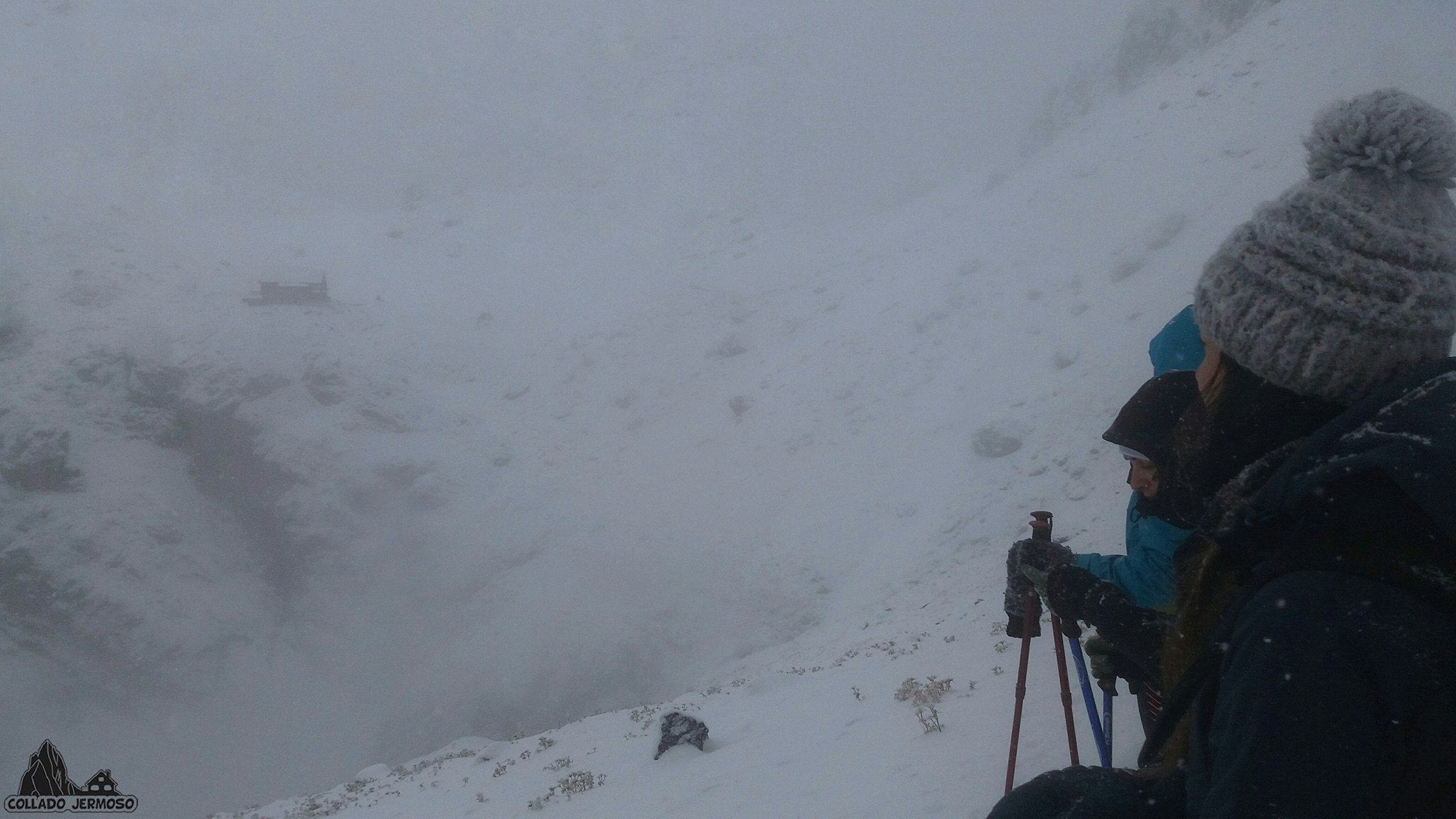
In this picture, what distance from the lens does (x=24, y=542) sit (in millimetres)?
20781

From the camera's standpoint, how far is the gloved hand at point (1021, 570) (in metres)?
2.76

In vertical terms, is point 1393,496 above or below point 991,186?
below

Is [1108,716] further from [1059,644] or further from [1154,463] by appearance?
[1154,463]

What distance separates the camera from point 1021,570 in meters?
2.85

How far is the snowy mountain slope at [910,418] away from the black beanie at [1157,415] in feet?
7.56

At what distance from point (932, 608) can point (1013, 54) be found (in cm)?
3475

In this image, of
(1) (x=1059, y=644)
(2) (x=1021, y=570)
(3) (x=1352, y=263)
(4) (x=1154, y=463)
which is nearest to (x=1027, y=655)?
(1) (x=1059, y=644)

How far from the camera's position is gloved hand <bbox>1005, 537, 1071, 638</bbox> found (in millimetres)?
2764

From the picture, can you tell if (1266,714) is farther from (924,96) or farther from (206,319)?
(924,96)

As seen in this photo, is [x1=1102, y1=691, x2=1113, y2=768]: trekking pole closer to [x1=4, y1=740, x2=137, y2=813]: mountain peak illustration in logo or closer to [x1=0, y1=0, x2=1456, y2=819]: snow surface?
[x1=0, y1=0, x2=1456, y2=819]: snow surface

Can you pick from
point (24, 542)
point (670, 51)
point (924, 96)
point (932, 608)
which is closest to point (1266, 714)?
point (932, 608)

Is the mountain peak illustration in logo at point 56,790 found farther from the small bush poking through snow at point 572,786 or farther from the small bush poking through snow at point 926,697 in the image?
the small bush poking through snow at point 926,697

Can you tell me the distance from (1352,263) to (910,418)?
1777cm

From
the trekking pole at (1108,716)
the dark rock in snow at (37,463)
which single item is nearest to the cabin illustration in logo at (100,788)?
the dark rock in snow at (37,463)
